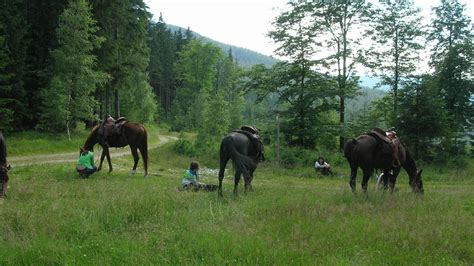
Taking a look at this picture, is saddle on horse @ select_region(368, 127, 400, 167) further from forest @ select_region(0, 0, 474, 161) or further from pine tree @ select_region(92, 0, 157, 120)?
pine tree @ select_region(92, 0, 157, 120)

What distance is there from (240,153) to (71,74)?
19.6 metres

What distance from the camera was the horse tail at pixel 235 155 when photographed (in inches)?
461

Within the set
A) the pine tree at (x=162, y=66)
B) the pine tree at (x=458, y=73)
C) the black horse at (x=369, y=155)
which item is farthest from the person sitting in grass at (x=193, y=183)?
the pine tree at (x=162, y=66)

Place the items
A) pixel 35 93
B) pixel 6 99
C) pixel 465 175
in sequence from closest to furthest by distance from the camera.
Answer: pixel 465 175, pixel 6 99, pixel 35 93

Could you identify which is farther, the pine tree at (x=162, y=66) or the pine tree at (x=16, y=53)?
the pine tree at (x=162, y=66)

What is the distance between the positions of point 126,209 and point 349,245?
168 inches

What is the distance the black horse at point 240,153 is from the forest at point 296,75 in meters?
16.3

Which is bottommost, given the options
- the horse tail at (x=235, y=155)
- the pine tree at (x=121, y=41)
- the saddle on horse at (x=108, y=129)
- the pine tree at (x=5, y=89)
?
the horse tail at (x=235, y=155)

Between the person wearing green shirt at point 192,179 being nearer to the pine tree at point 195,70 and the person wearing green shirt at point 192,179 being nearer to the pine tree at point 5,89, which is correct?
the pine tree at point 5,89

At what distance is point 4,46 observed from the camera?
2711cm

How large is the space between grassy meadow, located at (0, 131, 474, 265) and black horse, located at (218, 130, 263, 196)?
921 millimetres

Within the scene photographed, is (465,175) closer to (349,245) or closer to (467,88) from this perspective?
(467,88)

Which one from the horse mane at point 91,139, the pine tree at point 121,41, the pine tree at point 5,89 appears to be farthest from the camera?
the pine tree at point 121,41

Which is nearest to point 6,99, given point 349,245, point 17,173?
point 17,173
